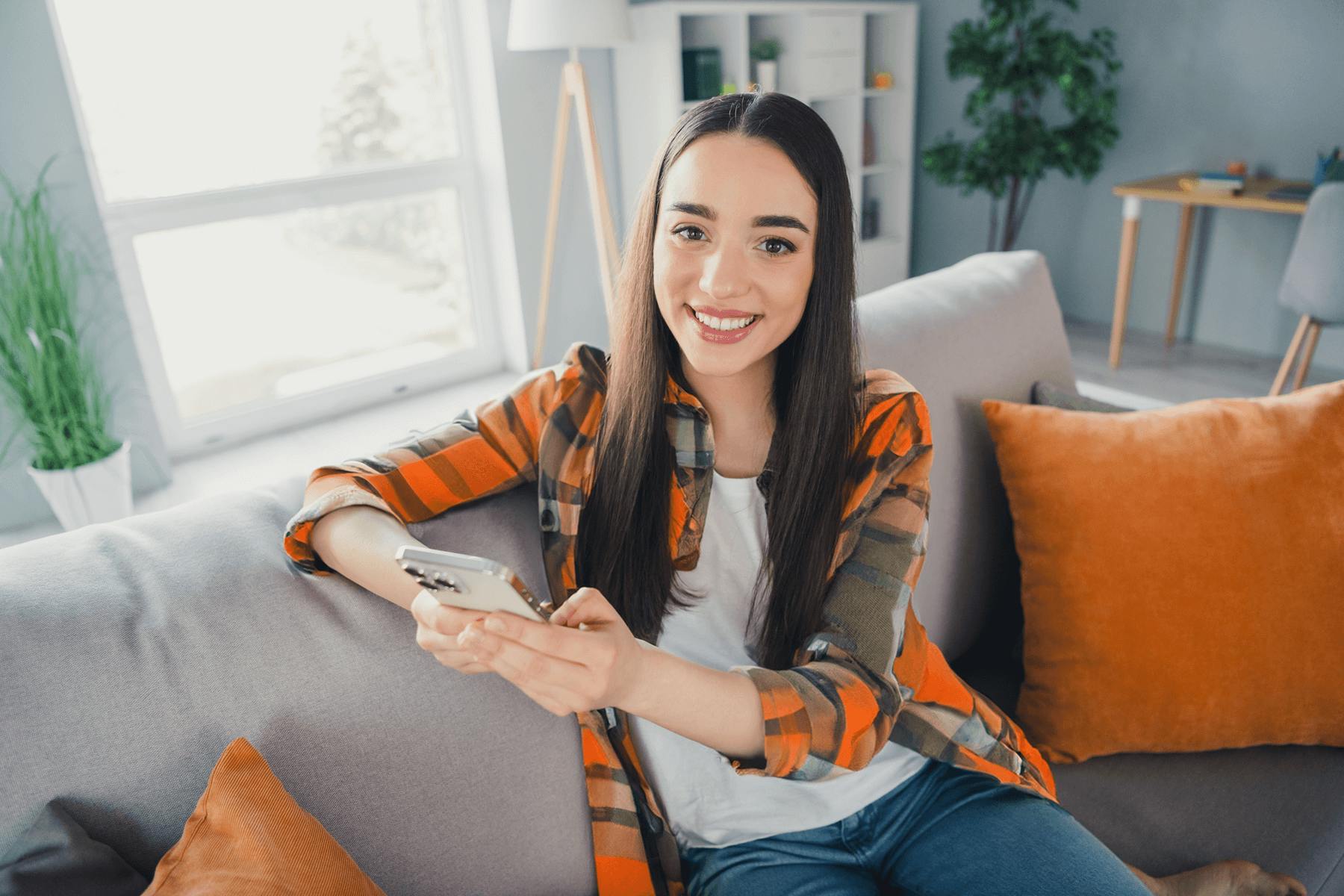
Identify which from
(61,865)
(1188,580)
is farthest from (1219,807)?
(61,865)

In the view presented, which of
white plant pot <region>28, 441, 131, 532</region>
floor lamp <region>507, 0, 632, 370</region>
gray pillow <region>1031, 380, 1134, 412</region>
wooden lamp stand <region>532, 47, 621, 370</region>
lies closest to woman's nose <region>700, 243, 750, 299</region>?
gray pillow <region>1031, 380, 1134, 412</region>

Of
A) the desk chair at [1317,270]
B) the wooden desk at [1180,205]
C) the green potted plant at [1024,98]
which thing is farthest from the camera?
the green potted plant at [1024,98]

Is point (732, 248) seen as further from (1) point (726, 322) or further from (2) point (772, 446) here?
(2) point (772, 446)

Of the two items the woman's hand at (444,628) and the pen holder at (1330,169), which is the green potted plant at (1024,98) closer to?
the pen holder at (1330,169)

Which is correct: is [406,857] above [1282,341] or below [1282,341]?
above

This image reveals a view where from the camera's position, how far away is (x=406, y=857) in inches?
33.0

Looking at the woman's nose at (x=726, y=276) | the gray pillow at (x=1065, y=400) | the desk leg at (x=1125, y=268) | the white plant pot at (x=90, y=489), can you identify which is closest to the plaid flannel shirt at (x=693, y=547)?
the woman's nose at (x=726, y=276)

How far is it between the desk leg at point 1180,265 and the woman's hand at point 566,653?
3.86 metres

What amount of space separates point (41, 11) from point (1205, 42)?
13.5 ft

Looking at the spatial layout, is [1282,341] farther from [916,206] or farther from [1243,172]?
[916,206]

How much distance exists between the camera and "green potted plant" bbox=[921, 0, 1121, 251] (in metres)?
3.64

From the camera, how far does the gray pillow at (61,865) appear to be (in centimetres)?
63

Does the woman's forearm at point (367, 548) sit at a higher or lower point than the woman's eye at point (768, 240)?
lower

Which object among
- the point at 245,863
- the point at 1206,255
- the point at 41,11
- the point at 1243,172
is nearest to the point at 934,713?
the point at 245,863
